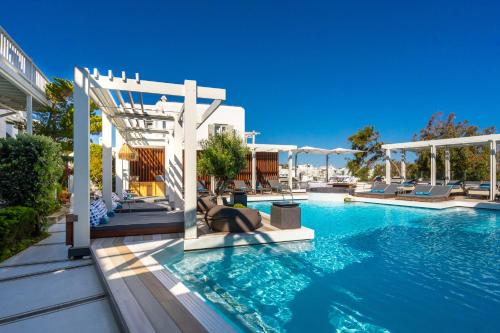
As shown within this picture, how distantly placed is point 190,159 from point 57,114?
9914 millimetres

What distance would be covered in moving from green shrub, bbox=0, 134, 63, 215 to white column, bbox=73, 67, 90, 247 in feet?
6.15

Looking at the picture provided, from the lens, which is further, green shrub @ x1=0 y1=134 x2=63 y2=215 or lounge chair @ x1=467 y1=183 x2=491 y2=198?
lounge chair @ x1=467 y1=183 x2=491 y2=198

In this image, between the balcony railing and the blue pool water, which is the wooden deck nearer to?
the blue pool water

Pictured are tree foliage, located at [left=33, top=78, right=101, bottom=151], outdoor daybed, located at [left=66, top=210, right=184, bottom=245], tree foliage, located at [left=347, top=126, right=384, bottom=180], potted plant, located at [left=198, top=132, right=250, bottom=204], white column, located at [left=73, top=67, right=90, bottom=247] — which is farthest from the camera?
tree foliage, located at [left=347, top=126, right=384, bottom=180]

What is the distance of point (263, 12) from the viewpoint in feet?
49.0

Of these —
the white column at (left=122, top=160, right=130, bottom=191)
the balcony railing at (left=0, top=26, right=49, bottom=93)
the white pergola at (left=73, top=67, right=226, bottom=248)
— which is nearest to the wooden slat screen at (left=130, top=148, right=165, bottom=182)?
the white column at (left=122, top=160, right=130, bottom=191)

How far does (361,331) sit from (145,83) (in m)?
5.52

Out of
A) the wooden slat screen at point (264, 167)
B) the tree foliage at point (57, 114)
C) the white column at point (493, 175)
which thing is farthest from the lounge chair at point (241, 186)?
the white column at point (493, 175)

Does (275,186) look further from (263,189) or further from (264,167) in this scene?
(264,167)

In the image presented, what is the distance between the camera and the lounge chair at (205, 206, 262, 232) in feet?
20.7

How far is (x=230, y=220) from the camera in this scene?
633cm

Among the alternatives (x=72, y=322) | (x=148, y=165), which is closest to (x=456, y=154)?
(x=148, y=165)

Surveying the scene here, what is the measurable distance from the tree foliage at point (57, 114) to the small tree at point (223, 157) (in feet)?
20.2

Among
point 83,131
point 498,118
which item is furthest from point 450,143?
point 83,131
